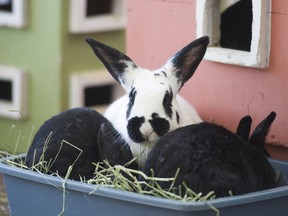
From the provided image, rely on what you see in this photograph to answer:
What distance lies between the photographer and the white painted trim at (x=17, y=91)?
8.64 ft

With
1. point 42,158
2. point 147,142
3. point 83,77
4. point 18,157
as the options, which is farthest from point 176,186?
point 83,77

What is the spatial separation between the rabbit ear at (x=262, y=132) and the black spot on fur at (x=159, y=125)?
0.18 metres

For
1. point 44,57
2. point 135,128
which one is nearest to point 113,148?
point 135,128

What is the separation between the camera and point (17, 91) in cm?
265

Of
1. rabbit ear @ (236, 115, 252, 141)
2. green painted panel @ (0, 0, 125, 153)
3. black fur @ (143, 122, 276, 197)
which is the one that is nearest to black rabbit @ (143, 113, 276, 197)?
black fur @ (143, 122, 276, 197)

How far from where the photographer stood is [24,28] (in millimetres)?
2605

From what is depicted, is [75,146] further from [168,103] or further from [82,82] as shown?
[82,82]

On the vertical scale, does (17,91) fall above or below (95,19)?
below

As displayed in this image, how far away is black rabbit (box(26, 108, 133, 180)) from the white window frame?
0.96 ft

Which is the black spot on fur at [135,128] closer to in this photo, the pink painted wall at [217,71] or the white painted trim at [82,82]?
the pink painted wall at [217,71]

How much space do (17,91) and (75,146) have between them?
106cm

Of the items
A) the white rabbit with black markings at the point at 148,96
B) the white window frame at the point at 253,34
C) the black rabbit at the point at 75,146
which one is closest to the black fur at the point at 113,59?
the white rabbit with black markings at the point at 148,96

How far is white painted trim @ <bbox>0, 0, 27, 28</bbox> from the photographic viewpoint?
2582 mm

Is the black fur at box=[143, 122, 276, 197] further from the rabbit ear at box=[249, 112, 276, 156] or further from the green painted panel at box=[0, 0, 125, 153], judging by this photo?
the green painted panel at box=[0, 0, 125, 153]
